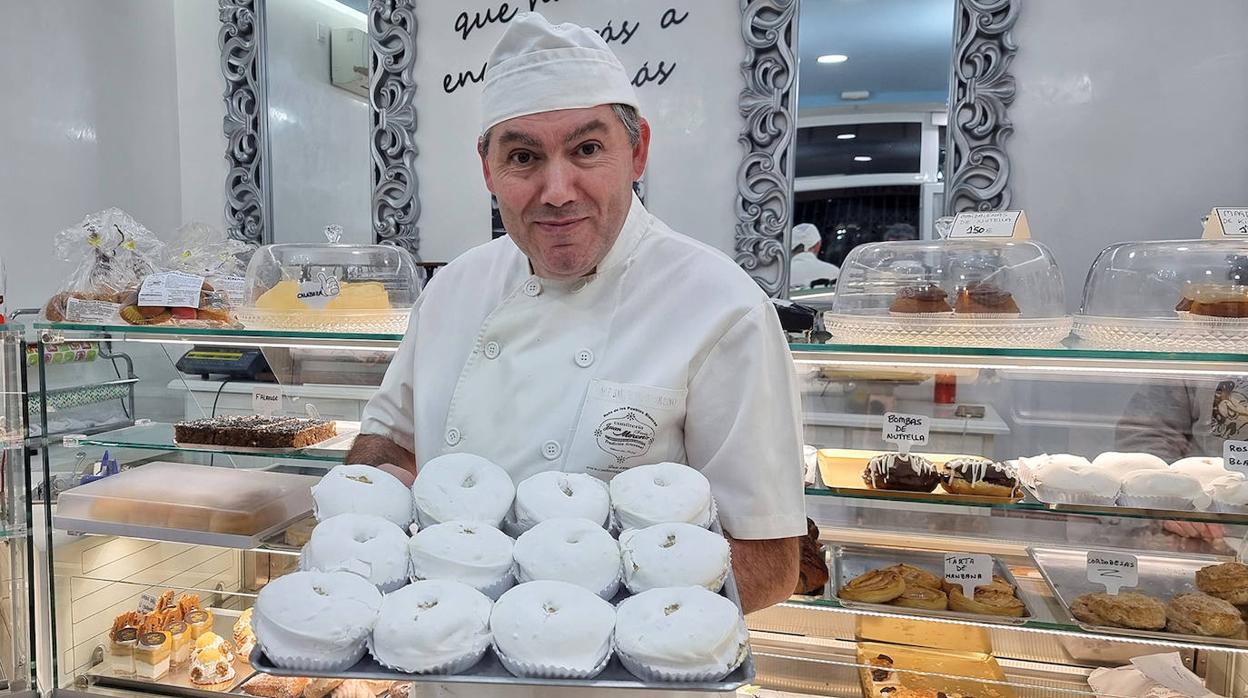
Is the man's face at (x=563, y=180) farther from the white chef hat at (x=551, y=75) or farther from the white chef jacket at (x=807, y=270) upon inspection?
the white chef jacket at (x=807, y=270)

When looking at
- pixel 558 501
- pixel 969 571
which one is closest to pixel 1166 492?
pixel 969 571

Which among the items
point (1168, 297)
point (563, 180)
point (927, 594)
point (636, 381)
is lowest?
point (927, 594)

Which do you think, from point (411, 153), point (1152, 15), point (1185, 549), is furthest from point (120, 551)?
point (1152, 15)

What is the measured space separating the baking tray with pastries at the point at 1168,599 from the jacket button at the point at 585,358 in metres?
1.58

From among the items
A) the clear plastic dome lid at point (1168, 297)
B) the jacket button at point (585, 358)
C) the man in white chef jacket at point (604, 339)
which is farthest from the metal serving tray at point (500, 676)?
the clear plastic dome lid at point (1168, 297)

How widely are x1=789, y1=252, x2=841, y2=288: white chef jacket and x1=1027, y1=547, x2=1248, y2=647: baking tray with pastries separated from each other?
2.29 m

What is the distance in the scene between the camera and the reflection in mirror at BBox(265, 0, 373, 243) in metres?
5.27

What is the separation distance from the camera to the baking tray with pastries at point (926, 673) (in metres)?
2.57

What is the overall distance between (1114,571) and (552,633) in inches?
76.9

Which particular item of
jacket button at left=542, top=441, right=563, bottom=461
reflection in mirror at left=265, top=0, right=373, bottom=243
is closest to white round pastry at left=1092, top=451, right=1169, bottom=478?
jacket button at left=542, top=441, right=563, bottom=461

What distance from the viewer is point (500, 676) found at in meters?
1.12

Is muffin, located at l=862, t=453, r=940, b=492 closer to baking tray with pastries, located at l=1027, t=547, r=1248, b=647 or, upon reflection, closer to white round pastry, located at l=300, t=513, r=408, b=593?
baking tray with pastries, located at l=1027, t=547, r=1248, b=647

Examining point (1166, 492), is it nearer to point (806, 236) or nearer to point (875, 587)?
point (875, 587)

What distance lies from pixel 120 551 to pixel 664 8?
3820 millimetres
